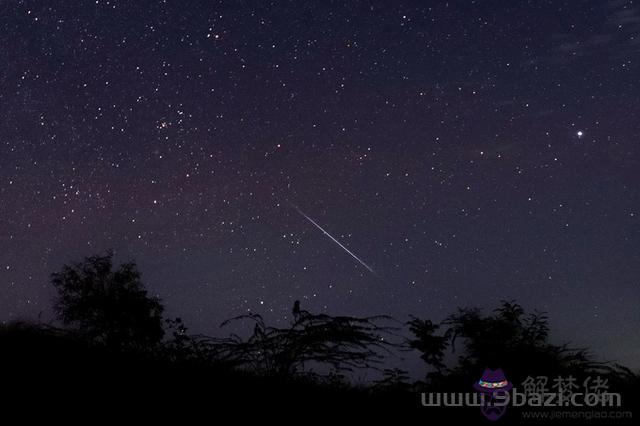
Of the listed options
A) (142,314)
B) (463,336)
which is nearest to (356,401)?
(463,336)

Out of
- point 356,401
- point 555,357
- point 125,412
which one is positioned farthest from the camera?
point 555,357

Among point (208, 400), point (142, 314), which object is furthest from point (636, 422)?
point (142, 314)

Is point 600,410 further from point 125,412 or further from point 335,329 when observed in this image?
point 125,412

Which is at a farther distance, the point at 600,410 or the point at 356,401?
the point at 600,410

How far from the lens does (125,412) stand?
3.31m

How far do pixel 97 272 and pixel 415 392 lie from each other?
19199mm

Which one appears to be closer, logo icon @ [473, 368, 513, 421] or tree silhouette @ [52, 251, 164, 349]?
logo icon @ [473, 368, 513, 421]

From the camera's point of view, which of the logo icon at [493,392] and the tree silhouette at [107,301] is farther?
the tree silhouette at [107,301]

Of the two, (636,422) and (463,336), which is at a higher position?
(463,336)

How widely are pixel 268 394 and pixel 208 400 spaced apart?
0.49 m

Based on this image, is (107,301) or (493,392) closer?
(493,392)

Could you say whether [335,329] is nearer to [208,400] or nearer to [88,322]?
[208,400]

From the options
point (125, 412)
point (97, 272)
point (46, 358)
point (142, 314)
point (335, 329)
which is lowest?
point (125, 412)

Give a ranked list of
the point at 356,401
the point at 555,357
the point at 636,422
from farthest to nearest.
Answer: the point at 555,357, the point at 636,422, the point at 356,401
